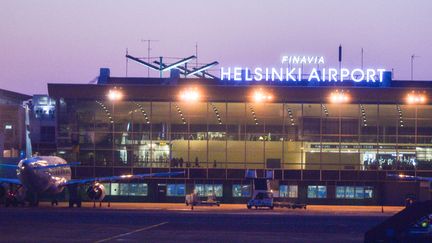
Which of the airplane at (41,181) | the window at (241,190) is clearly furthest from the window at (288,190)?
the airplane at (41,181)

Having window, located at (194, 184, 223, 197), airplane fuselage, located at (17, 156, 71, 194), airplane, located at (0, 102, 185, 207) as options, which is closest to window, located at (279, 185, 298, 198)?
window, located at (194, 184, 223, 197)

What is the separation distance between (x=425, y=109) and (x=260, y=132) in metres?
17.8

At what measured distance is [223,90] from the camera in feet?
309

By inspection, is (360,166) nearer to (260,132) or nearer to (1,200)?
(260,132)

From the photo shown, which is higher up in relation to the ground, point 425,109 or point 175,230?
point 425,109

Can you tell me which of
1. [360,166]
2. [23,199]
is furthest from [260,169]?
[23,199]

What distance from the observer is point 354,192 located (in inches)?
3723

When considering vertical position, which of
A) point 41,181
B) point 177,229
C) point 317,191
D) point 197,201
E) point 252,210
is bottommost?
point 252,210

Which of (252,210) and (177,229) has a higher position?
(177,229)

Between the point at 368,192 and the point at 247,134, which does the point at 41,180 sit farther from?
the point at 368,192

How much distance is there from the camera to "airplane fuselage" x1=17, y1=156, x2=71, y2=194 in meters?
75.5

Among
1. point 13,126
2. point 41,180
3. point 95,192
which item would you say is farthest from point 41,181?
point 13,126

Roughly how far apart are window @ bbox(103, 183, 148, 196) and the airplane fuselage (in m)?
13.2

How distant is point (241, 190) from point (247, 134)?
→ 19.9ft
